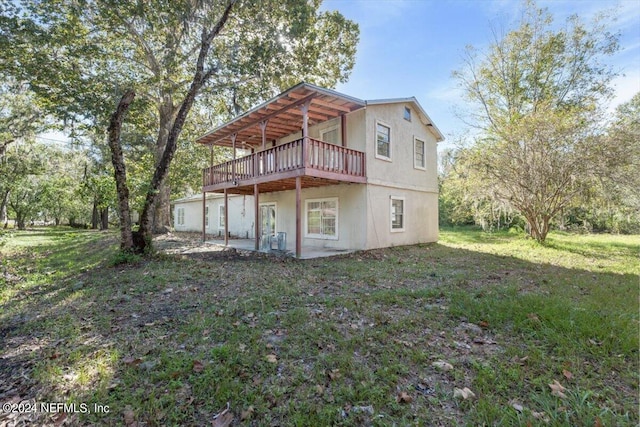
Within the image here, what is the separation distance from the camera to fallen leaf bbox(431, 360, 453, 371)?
3.07 metres

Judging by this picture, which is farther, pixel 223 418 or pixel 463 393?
pixel 463 393

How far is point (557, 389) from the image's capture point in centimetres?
270

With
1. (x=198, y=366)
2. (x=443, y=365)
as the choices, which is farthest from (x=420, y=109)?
(x=198, y=366)

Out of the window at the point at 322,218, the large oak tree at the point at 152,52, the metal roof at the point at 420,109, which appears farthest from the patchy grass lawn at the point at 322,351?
the metal roof at the point at 420,109

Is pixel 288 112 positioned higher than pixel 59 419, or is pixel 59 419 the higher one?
pixel 288 112

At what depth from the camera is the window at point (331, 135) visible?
12336mm

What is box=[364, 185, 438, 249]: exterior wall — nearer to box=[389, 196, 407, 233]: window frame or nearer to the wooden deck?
box=[389, 196, 407, 233]: window frame

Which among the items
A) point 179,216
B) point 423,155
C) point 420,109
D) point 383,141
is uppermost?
point 420,109

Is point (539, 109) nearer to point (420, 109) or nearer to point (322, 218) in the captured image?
point (420, 109)

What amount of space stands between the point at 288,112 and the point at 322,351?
9592mm

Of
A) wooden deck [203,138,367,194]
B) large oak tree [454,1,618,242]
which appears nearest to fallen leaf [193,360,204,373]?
wooden deck [203,138,367,194]

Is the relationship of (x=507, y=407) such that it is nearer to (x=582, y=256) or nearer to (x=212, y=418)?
(x=212, y=418)

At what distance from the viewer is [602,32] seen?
1669 cm

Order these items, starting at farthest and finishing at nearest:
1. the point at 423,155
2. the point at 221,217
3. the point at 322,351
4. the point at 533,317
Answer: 1. the point at 221,217
2. the point at 423,155
3. the point at 533,317
4. the point at 322,351
